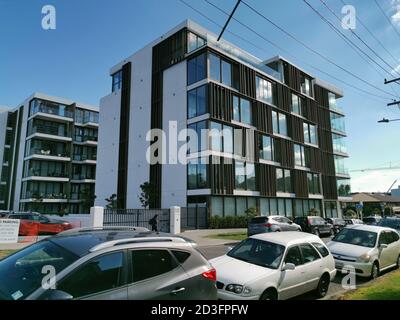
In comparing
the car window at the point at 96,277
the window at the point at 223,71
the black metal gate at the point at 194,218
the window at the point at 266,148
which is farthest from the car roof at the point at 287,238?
the window at the point at 266,148

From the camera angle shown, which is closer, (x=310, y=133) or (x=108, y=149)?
(x=108, y=149)

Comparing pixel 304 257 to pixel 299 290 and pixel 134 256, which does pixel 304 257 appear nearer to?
pixel 299 290

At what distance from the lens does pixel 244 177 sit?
115 ft

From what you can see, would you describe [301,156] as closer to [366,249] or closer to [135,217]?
[135,217]

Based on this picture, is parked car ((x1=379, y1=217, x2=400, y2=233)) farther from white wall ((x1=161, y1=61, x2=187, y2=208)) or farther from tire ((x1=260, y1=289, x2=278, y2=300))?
white wall ((x1=161, y1=61, x2=187, y2=208))

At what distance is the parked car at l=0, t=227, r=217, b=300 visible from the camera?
3717mm

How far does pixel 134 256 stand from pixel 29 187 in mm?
51085

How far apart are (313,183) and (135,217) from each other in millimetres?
28811

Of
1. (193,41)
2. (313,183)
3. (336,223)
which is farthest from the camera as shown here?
(313,183)

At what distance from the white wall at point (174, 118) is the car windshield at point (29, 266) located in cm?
2852

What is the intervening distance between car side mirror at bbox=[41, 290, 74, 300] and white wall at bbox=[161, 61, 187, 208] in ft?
96.4

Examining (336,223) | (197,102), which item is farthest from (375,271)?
(197,102)

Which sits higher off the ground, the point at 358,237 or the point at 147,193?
the point at 147,193

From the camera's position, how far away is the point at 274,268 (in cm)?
711
